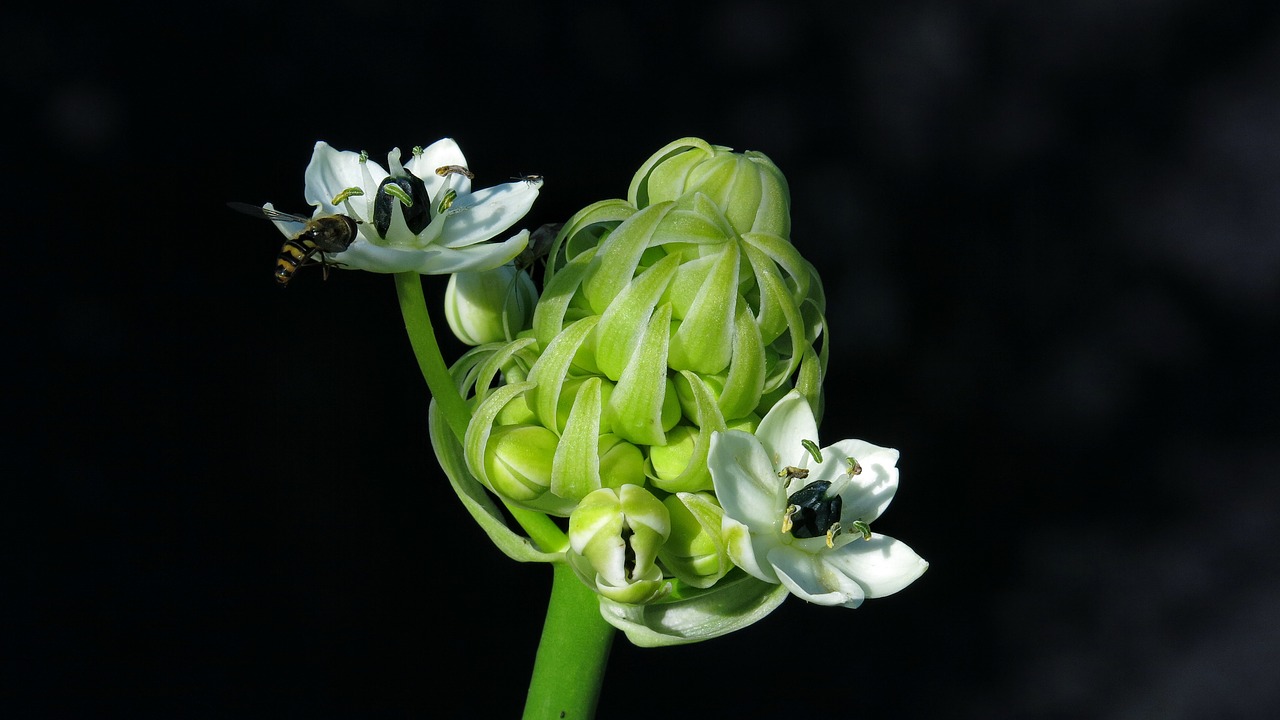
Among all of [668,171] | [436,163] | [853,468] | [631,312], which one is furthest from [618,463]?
[436,163]

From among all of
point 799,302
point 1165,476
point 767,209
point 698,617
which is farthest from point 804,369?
point 1165,476

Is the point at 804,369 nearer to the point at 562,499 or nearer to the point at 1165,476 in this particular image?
the point at 562,499

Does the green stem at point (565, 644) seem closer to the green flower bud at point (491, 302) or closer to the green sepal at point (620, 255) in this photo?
the green flower bud at point (491, 302)

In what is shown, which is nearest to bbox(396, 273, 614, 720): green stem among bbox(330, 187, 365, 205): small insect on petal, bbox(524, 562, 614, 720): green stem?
bbox(524, 562, 614, 720): green stem

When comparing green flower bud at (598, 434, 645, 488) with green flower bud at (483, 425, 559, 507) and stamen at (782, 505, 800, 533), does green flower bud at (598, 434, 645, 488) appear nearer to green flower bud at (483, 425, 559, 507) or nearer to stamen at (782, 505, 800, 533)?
green flower bud at (483, 425, 559, 507)

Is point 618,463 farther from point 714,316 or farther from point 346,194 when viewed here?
point 346,194

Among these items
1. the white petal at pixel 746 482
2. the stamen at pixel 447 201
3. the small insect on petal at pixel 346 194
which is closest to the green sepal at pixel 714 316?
the white petal at pixel 746 482
